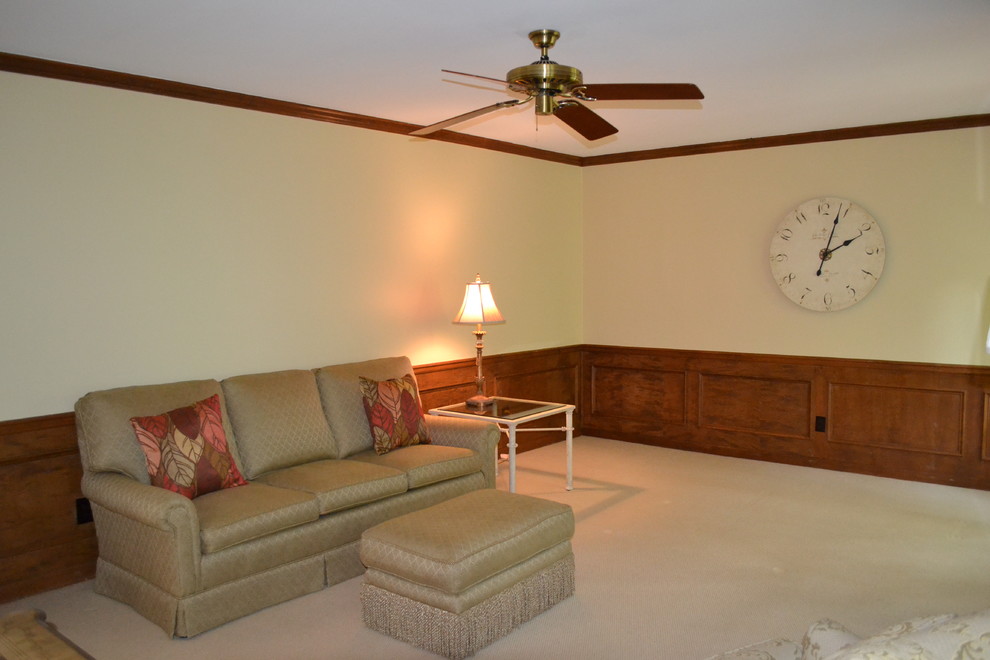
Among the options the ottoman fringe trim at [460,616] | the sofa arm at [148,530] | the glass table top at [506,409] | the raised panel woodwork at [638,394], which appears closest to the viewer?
the ottoman fringe trim at [460,616]

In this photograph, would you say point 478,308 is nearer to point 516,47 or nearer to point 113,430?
point 516,47

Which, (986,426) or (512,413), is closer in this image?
(512,413)

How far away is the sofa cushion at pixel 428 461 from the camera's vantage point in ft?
13.1

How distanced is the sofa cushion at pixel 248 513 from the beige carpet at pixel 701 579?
0.37 m

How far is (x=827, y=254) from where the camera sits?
5555 millimetres

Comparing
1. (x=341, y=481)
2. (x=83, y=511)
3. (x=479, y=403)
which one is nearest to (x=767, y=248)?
(x=479, y=403)

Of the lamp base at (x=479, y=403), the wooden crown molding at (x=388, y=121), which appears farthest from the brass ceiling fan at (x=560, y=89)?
the lamp base at (x=479, y=403)

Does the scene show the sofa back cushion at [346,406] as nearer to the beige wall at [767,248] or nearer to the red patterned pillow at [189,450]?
the red patterned pillow at [189,450]

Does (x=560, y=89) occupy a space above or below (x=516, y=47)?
below

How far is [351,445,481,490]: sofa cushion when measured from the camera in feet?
13.1

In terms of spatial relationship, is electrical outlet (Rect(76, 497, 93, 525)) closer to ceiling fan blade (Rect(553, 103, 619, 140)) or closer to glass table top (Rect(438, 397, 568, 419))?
glass table top (Rect(438, 397, 568, 419))

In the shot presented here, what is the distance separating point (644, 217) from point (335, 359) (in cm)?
301

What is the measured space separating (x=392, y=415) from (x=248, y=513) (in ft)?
4.02

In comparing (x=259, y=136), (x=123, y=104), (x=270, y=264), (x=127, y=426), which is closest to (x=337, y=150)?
(x=259, y=136)
